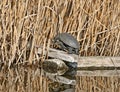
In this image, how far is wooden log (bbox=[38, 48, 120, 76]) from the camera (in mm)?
4141

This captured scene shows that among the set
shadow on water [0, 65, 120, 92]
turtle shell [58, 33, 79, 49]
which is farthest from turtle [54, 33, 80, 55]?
shadow on water [0, 65, 120, 92]

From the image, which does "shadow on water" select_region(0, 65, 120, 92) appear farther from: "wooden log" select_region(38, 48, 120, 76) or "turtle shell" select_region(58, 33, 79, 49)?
"turtle shell" select_region(58, 33, 79, 49)

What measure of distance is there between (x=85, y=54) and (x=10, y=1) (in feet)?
3.21

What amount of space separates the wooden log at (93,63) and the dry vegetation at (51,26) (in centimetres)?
14

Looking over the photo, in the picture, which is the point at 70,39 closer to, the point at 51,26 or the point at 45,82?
the point at 51,26

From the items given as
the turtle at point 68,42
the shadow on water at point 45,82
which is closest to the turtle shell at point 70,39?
the turtle at point 68,42

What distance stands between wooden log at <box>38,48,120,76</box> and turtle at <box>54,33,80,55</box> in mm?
70

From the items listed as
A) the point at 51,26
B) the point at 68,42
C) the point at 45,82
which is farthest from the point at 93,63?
the point at 45,82

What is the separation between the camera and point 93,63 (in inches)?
167

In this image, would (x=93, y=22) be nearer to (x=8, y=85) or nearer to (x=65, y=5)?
(x=65, y=5)

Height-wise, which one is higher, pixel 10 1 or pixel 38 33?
pixel 10 1

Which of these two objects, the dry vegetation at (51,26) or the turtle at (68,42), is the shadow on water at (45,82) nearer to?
the dry vegetation at (51,26)

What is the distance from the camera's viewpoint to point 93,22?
4289mm

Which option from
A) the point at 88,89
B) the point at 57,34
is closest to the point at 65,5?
the point at 57,34
